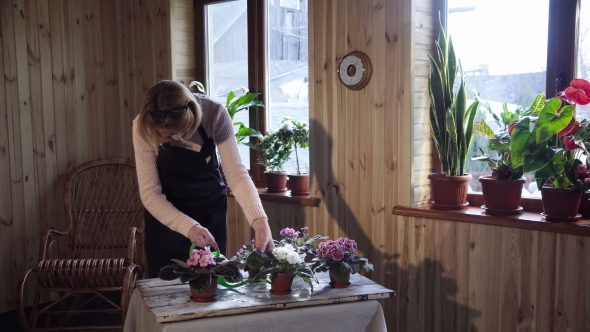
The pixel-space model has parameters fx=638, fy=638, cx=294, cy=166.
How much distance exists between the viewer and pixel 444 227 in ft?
9.68

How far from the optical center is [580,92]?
244cm

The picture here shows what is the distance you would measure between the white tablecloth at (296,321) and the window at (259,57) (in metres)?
1.67

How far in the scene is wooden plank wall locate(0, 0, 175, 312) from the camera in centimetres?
408

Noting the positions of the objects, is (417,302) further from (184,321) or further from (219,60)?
(219,60)

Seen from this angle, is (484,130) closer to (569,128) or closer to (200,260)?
(569,128)

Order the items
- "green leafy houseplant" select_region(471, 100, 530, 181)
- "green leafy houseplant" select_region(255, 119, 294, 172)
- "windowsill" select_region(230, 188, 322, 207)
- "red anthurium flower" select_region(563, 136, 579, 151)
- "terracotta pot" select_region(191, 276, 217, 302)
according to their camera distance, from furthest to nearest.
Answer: "green leafy houseplant" select_region(255, 119, 294, 172) → "windowsill" select_region(230, 188, 322, 207) → "green leafy houseplant" select_region(471, 100, 530, 181) → "red anthurium flower" select_region(563, 136, 579, 151) → "terracotta pot" select_region(191, 276, 217, 302)

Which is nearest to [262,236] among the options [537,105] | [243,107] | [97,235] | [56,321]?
[537,105]

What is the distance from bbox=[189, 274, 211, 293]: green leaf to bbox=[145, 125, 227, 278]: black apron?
738 mm

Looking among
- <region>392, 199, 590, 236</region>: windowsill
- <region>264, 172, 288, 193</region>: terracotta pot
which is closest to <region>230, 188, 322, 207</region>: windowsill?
<region>264, 172, 288, 193</region>: terracotta pot

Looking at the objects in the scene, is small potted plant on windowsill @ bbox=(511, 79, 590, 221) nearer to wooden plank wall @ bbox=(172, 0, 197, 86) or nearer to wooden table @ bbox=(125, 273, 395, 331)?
wooden table @ bbox=(125, 273, 395, 331)

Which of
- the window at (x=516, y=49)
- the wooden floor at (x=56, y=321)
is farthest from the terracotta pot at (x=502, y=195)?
the wooden floor at (x=56, y=321)

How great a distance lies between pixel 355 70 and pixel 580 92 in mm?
1133

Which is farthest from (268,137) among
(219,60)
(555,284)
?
(555,284)

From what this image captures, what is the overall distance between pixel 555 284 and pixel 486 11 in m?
1.31
